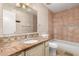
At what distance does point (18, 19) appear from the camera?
1577 millimetres

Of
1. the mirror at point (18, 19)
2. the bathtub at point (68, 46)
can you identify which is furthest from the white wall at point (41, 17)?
the bathtub at point (68, 46)

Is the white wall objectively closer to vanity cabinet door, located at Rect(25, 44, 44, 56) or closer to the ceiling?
the ceiling

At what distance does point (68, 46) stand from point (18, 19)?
884 mm

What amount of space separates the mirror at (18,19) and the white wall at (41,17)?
0.07m

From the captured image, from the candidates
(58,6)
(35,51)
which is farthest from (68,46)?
(58,6)

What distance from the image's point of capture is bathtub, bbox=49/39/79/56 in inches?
55.4

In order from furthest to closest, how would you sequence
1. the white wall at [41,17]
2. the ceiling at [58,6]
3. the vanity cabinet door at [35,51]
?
the white wall at [41,17] < the ceiling at [58,6] < the vanity cabinet door at [35,51]

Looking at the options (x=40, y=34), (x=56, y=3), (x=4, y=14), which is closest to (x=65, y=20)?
(x=56, y=3)

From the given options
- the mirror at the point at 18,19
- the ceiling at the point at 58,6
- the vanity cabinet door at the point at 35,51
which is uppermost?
the ceiling at the point at 58,6

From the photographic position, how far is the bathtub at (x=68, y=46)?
1408 mm

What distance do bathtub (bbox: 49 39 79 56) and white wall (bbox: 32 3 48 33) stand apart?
271 millimetres

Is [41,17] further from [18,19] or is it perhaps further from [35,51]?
[35,51]

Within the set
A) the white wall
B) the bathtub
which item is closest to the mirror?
the white wall

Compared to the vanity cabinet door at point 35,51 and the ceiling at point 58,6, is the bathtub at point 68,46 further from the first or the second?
the ceiling at point 58,6
